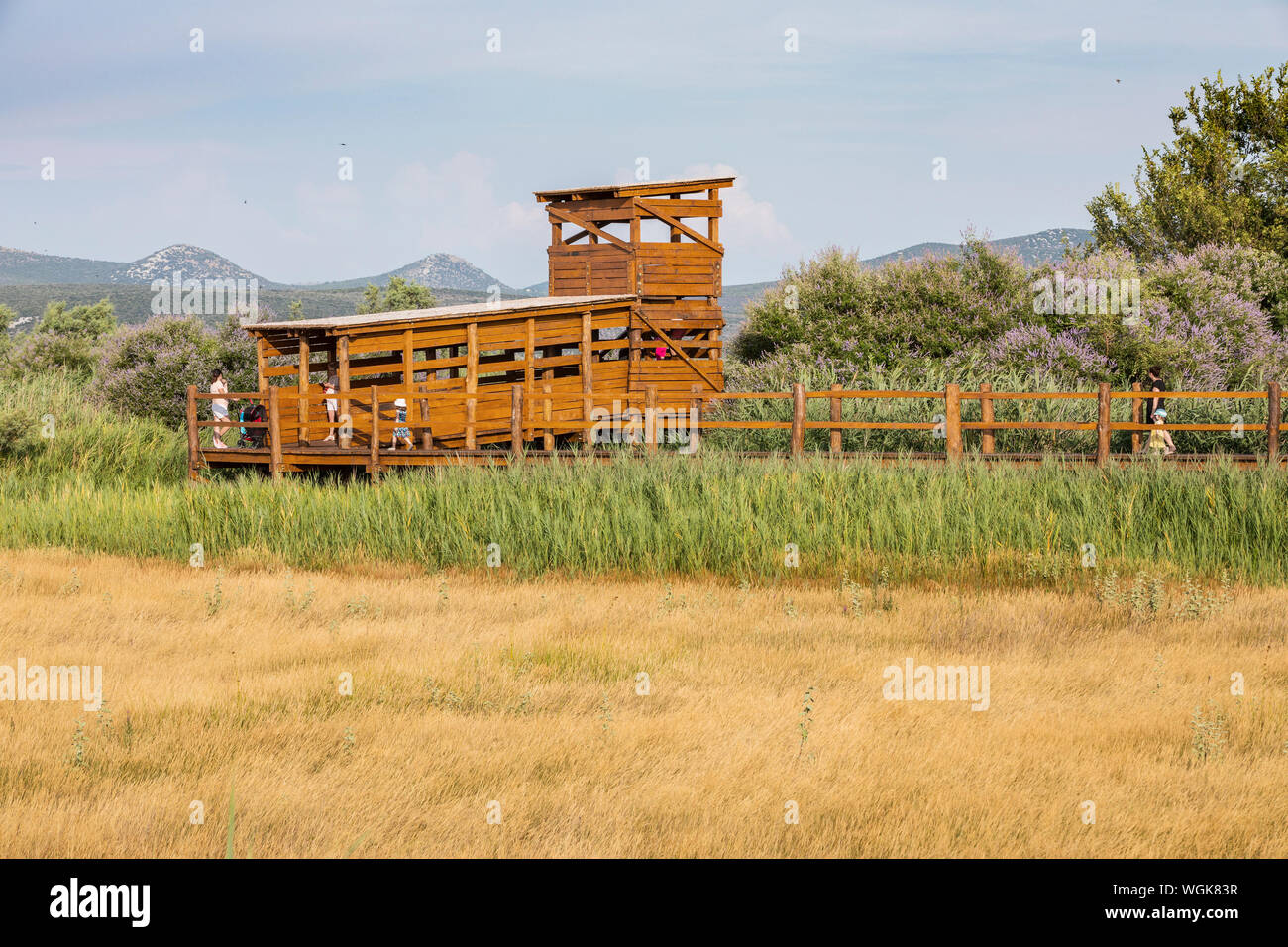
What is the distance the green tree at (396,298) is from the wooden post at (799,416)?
4610cm

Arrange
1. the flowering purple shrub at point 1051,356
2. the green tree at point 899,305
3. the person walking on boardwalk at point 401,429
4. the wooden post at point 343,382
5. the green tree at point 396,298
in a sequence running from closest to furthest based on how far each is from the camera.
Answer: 1. the wooden post at point 343,382
2. the person walking on boardwalk at point 401,429
3. the flowering purple shrub at point 1051,356
4. the green tree at point 899,305
5. the green tree at point 396,298

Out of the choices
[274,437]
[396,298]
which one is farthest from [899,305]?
[396,298]

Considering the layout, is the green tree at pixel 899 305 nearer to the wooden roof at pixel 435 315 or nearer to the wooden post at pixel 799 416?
the wooden roof at pixel 435 315

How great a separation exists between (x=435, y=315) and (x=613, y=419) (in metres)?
3.96

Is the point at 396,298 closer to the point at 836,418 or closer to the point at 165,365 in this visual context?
the point at 165,365

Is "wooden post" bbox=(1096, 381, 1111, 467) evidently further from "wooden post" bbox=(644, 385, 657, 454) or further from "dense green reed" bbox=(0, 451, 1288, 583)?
"wooden post" bbox=(644, 385, 657, 454)

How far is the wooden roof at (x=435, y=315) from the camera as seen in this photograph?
19.1m

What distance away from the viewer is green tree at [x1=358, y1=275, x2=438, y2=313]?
62.4m

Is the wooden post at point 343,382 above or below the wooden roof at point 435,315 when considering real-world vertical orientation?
below

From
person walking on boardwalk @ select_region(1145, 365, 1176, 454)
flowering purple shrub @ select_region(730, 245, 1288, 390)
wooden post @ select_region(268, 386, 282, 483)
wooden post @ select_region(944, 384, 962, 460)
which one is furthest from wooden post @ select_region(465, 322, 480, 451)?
person walking on boardwalk @ select_region(1145, 365, 1176, 454)

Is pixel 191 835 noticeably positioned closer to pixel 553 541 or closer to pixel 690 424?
pixel 553 541

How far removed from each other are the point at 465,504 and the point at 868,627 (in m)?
5.62

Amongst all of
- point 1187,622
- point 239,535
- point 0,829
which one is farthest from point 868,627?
point 239,535

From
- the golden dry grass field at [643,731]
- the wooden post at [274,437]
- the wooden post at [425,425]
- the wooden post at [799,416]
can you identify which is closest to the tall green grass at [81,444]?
the wooden post at [274,437]
